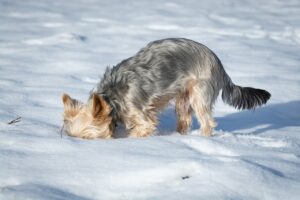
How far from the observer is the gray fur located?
15.8 ft

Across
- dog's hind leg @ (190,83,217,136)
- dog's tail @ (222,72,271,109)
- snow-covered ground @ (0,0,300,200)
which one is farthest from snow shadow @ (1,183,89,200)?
dog's tail @ (222,72,271,109)

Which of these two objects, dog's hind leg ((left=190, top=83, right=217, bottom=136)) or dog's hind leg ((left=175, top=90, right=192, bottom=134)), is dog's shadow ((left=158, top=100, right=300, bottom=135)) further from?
dog's hind leg ((left=190, top=83, right=217, bottom=136))

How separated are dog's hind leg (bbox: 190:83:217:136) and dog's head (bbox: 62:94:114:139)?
0.91 meters

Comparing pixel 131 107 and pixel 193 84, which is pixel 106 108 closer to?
pixel 131 107

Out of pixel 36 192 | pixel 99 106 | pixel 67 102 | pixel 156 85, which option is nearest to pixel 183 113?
pixel 156 85

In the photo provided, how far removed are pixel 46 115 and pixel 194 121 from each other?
1873 millimetres

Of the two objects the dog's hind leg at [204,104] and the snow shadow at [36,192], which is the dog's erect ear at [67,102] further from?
the snow shadow at [36,192]

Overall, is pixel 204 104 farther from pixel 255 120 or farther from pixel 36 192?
pixel 36 192

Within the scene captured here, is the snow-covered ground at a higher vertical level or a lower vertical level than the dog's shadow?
higher

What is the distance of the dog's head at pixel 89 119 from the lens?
452 cm

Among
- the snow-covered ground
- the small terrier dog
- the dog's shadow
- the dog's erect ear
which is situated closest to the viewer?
the snow-covered ground

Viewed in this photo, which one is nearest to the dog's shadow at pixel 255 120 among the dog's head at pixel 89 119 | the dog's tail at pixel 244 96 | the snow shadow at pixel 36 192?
the dog's tail at pixel 244 96

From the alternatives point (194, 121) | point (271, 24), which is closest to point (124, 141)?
point (194, 121)

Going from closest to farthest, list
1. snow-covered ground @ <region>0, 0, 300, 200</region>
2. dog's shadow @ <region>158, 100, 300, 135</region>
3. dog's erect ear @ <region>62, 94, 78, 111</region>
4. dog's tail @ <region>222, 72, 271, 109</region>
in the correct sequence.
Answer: snow-covered ground @ <region>0, 0, 300, 200</region>
dog's erect ear @ <region>62, 94, 78, 111</region>
dog's tail @ <region>222, 72, 271, 109</region>
dog's shadow @ <region>158, 100, 300, 135</region>
